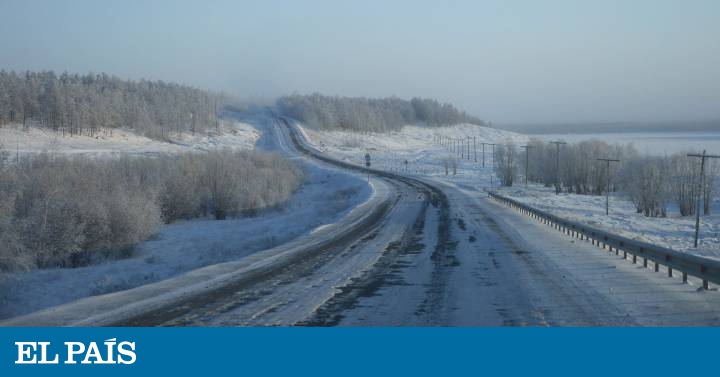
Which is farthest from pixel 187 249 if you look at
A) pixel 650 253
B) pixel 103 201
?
pixel 650 253

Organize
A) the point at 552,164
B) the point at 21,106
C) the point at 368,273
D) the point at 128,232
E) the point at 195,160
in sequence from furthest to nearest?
the point at 21,106 → the point at 552,164 → the point at 195,160 → the point at 128,232 → the point at 368,273

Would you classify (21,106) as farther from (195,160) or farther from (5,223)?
(5,223)

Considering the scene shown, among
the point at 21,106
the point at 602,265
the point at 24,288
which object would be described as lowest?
the point at 24,288

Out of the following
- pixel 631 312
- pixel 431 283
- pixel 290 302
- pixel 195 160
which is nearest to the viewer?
pixel 631 312

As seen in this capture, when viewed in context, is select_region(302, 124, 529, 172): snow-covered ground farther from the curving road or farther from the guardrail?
the curving road

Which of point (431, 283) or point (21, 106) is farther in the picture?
point (21, 106)

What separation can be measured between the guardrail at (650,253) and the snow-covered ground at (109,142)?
5271 cm

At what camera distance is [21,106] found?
11056cm

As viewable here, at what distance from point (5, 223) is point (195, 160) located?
1459 inches

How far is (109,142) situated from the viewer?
11150 centimetres

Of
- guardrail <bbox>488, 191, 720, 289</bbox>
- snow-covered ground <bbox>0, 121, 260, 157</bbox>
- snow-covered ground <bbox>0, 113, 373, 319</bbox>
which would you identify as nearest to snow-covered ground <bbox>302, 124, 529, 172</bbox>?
snow-covered ground <bbox>0, 121, 260, 157</bbox>

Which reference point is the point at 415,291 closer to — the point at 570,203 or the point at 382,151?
the point at 570,203

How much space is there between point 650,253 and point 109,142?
107969 millimetres

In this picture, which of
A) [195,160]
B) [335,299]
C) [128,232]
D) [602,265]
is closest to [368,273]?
[335,299]
